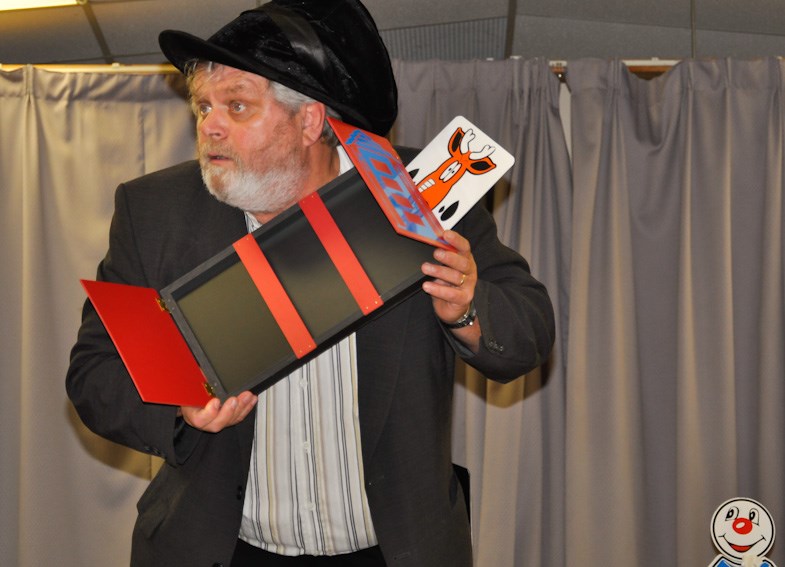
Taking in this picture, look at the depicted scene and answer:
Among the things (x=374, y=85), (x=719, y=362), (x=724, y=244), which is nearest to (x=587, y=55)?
(x=724, y=244)

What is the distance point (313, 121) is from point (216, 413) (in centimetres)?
69

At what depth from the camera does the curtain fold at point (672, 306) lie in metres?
3.50

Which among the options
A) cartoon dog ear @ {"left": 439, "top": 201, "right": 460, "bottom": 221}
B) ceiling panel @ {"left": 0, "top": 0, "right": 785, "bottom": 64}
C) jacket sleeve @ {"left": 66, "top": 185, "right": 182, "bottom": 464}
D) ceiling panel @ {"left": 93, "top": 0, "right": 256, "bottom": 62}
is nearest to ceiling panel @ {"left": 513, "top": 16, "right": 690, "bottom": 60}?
ceiling panel @ {"left": 0, "top": 0, "right": 785, "bottom": 64}

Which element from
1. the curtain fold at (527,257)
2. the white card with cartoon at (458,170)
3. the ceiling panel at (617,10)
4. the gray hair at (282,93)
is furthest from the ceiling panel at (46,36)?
the white card with cartoon at (458,170)

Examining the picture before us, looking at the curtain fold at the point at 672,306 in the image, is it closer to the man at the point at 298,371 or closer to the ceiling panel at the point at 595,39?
the ceiling panel at the point at 595,39

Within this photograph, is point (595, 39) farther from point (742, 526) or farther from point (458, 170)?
point (458, 170)

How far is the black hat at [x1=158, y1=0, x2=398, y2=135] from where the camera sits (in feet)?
6.08

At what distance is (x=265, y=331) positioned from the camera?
5.45 ft

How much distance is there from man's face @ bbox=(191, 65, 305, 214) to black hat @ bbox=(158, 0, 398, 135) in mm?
57

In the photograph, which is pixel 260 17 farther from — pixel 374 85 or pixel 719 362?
pixel 719 362

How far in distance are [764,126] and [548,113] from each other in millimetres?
795

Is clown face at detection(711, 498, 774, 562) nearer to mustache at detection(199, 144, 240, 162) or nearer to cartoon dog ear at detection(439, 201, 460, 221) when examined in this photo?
cartoon dog ear at detection(439, 201, 460, 221)

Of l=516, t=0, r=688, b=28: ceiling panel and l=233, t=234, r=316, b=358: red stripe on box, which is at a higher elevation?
l=516, t=0, r=688, b=28: ceiling panel

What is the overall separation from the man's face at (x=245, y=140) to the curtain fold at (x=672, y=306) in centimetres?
186
